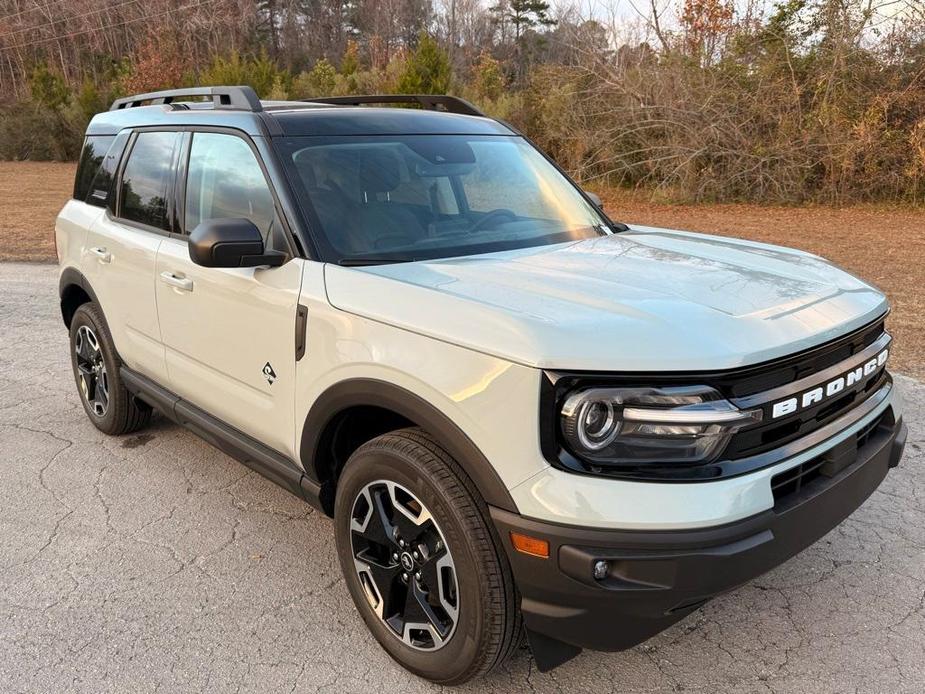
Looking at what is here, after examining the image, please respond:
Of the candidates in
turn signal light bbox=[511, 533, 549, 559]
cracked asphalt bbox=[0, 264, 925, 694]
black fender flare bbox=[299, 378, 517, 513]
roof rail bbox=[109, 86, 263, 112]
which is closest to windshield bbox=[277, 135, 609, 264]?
roof rail bbox=[109, 86, 263, 112]

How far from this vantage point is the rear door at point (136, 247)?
3.77 m

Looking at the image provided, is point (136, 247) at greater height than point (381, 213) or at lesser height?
lesser

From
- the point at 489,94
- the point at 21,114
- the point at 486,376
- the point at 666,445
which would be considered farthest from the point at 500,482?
the point at 21,114

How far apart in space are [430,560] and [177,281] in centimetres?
186

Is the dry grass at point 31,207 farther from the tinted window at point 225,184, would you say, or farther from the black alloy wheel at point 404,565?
the black alloy wheel at point 404,565

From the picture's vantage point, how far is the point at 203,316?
3.31 meters

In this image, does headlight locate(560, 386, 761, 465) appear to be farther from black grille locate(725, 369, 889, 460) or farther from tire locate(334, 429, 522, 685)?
tire locate(334, 429, 522, 685)

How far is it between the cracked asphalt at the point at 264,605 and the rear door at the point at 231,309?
610mm

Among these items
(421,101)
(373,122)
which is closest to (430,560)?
(373,122)

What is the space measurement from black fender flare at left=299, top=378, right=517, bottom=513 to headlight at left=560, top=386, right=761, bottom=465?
262mm

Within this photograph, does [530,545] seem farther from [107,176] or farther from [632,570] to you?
[107,176]

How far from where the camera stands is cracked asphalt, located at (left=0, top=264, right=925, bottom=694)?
258 cm

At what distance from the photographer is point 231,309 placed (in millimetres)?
3102

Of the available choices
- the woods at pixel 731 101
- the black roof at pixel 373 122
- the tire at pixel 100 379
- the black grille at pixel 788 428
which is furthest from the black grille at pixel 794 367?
the woods at pixel 731 101
